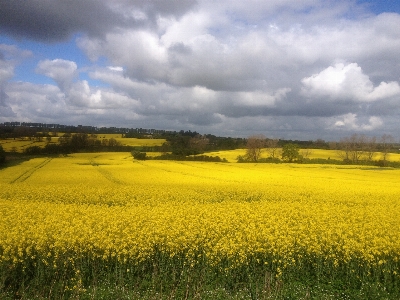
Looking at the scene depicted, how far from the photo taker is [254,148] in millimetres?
73938

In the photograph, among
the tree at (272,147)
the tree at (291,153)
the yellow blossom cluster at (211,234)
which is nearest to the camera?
the yellow blossom cluster at (211,234)

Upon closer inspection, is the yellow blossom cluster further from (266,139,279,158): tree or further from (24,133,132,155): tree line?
(266,139,279,158): tree

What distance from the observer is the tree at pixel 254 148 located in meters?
72.2

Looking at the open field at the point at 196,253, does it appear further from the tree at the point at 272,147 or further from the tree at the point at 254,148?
the tree at the point at 272,147

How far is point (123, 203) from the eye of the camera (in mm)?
19562

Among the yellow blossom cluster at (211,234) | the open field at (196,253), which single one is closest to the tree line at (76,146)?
the yellow blossom cluster at (211,234)

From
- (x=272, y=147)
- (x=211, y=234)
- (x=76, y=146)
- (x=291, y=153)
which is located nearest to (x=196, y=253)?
(x=211, y=234)

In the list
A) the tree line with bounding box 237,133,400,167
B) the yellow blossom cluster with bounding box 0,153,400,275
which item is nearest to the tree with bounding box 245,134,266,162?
the tree line with bounding box 237,133,400,167

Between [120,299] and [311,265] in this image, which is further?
[311,265]

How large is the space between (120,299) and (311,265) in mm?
6046

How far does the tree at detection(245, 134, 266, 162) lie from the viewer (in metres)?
72.2

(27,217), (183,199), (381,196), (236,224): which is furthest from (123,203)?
(381,196)

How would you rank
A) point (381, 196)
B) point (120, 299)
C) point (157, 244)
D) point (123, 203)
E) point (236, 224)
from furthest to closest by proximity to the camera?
point (381, 196) → point (123, 203) → point (236, 224) → point (157, 244) → point (120, 299)

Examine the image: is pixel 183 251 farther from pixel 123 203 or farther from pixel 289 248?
pixel 123 203
